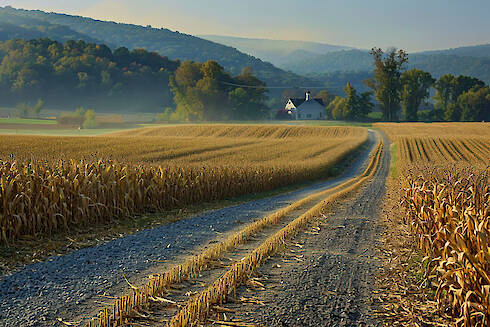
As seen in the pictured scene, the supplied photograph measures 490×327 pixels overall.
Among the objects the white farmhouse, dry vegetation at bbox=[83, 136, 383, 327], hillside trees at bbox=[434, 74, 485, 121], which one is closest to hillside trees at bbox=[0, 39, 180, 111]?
the white farmhouse

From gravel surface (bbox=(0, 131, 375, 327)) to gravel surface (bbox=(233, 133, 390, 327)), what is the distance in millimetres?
2396

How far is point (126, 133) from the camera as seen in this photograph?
69.8m

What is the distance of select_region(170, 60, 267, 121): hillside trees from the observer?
365 ft

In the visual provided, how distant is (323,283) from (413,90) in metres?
112

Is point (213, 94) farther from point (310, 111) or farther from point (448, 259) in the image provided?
point (448, 259)

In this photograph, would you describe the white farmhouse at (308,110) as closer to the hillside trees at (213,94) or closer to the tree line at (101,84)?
the tree line at (101,84)

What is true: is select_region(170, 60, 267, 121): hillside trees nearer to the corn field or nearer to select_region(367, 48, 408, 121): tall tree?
select_region(367, 48, 408, 121): tall tree

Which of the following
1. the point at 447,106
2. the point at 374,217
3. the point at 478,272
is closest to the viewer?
the point at 478,272

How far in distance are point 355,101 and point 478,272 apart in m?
110

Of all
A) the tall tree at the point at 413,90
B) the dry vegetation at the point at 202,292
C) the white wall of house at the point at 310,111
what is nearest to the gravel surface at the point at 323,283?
the dry vegetation at the point at 202,292

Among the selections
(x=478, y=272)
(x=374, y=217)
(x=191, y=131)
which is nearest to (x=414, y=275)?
(x=478, y=272)

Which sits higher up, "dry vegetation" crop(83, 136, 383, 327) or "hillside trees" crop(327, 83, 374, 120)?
"hillside trees" crop(327, 83, 374, 120)

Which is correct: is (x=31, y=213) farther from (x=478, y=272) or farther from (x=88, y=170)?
(x=478, y=272)

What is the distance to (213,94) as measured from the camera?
110 meters
